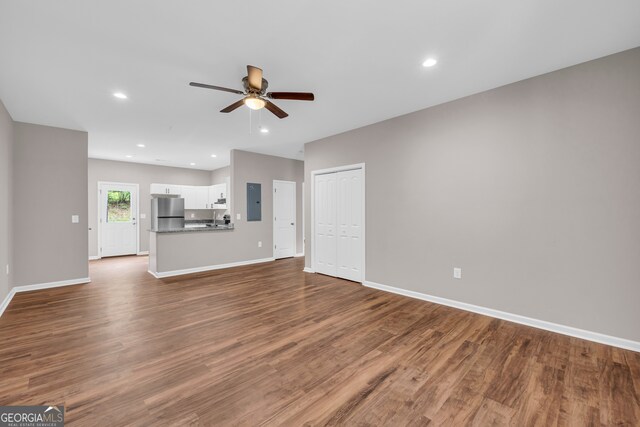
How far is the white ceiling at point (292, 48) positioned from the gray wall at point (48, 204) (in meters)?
0.68

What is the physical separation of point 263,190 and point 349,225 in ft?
9.19

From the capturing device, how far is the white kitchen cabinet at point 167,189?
7.94 metres

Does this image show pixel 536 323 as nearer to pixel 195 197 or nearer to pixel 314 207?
pixel 314 207

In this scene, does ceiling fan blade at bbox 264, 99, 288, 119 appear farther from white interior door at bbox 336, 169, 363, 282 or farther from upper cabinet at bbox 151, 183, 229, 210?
upper cabinet at bbox 151, 183, 229, 210

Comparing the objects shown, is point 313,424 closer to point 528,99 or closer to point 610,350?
point 610,350

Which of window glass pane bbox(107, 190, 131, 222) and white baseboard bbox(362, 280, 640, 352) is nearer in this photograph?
white baseboard bbox(362, 280, 640, 352)

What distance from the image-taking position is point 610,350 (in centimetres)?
242

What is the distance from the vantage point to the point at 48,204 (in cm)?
445

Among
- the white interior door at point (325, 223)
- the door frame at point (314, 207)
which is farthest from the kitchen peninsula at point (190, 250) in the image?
the white interior door at point (325, 223)

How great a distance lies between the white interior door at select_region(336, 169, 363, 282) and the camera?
4664mm

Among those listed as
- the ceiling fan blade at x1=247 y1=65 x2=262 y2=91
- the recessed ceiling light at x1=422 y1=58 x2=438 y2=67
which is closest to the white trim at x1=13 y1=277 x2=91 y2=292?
the ceiling fan blade at x1=247 y1=65 x2=262 y2=91

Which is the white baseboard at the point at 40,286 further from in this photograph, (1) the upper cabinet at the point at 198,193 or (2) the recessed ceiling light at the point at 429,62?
(2) the recessed ceiling light at the point at 429,62

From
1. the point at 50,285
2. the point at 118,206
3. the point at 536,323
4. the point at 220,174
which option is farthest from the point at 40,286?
the point at 536,323

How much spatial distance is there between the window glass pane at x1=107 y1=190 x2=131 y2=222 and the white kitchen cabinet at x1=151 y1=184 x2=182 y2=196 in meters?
0.66
